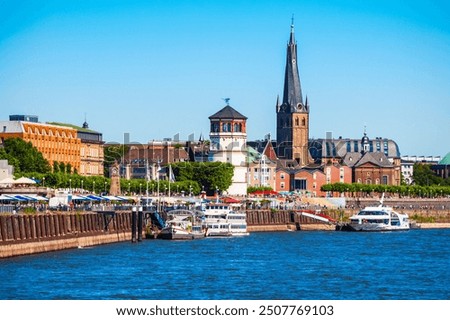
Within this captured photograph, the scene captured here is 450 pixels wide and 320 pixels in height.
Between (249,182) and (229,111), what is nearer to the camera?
(229,111)

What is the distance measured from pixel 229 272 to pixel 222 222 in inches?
1495

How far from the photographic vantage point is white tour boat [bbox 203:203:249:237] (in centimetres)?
9706

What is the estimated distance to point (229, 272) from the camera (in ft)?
198

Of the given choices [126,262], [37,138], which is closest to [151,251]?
[126,262]

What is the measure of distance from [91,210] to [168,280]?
99.4ft

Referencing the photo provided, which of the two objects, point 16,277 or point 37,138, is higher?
point 37,138

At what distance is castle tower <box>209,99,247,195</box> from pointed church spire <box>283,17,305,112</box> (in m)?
30.7

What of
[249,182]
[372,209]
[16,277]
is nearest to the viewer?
[16,277]

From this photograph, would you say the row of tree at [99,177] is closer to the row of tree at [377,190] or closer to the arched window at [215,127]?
the arched window at [215,127]

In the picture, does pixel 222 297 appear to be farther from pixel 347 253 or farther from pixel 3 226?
pixel 347 253

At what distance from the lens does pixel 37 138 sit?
146 metres

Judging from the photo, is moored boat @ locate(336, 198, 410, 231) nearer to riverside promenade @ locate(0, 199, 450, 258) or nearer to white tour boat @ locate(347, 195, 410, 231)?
white tour boat @ locate(347, 195, 410, 231)

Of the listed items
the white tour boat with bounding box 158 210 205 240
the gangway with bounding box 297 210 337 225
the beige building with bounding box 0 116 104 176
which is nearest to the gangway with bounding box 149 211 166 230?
the white tour boat with bounding box 158 210 205 240

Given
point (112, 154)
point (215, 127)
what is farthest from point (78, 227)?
point (112, 154)
